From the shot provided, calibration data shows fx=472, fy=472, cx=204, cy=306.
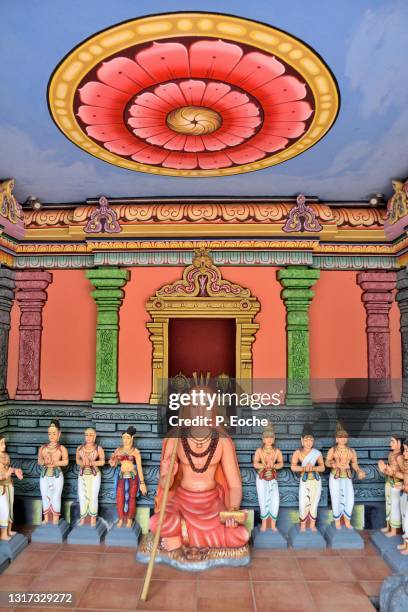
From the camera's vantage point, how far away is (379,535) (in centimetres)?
529

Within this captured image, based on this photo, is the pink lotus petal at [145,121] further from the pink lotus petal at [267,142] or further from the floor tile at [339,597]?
the floor tile at [339,597]

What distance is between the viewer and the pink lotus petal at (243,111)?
3996 mm

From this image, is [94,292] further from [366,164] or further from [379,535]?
[379,535]

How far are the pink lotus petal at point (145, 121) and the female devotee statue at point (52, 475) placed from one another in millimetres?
3548

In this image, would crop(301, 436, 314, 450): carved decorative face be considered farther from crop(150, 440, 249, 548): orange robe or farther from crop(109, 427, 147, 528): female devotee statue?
crop(109, 427, 147, 528): female devotee statue

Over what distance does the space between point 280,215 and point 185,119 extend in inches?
97.6

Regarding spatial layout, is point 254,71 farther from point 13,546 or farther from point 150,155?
point 13,546

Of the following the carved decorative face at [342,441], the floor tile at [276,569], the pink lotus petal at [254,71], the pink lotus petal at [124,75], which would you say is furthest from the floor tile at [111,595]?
the pink lotus petal at [254,71]

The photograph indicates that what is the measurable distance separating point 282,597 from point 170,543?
3.98 ft

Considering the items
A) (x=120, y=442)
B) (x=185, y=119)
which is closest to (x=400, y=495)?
(x=120, y=442)

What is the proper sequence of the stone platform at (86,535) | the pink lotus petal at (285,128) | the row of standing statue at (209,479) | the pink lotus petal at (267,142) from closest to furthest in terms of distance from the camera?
1. the pink lotus petal at (285,128)
2. the pink lotus petal at (267,142)
3. the row of standing statue at (209,479)
4. the stone platform at (86,535)

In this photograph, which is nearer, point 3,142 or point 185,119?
point 185,119

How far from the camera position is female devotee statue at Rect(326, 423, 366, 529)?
17.7 ft

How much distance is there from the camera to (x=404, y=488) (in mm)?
5000
